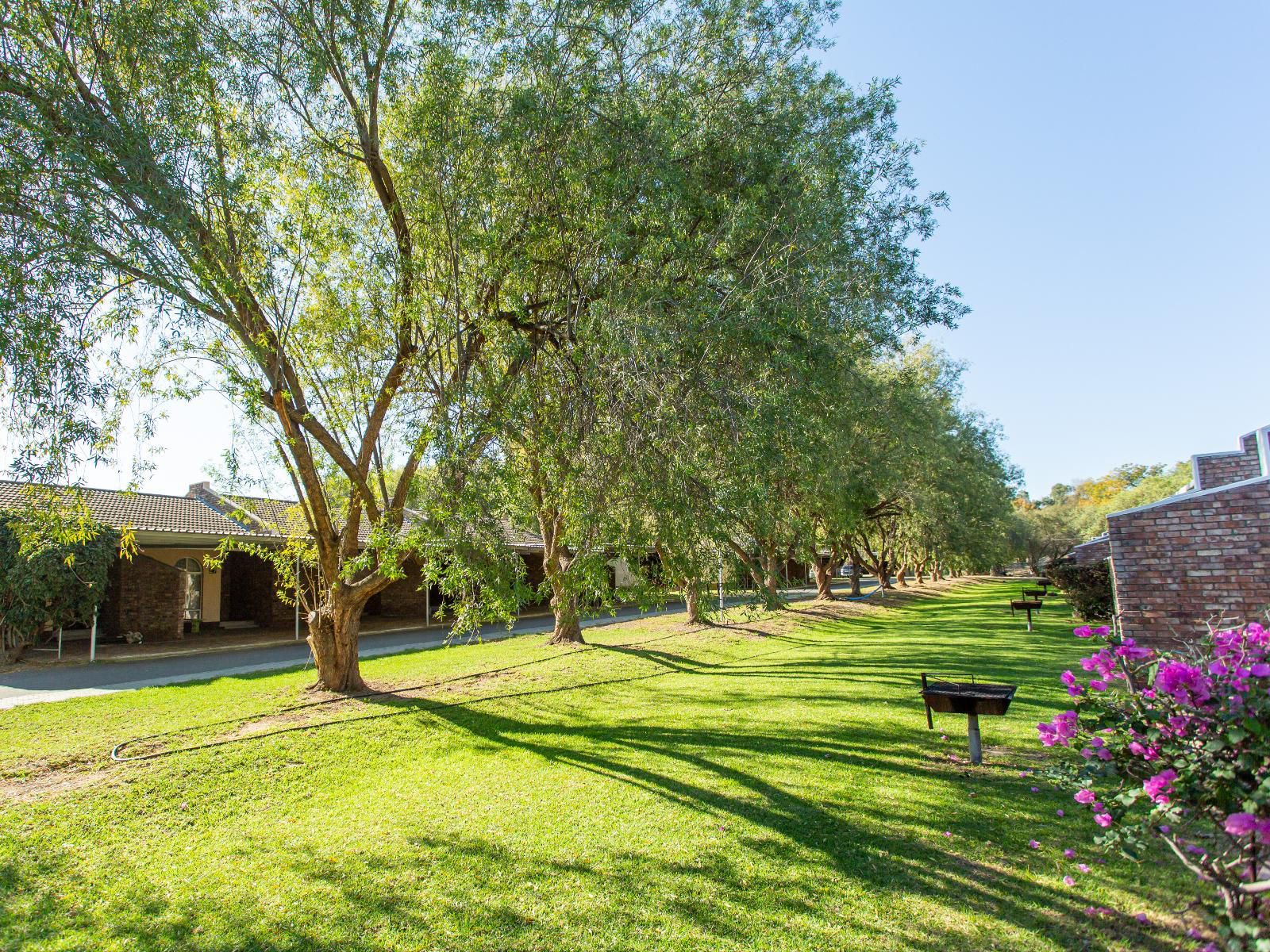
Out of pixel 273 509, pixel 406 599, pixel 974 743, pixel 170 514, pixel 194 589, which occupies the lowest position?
pixel 974 743

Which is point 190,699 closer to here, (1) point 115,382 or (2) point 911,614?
(1) point 115,382

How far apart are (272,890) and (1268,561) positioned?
11516 millimetres

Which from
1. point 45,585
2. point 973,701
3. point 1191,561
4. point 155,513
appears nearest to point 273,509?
point 45,585

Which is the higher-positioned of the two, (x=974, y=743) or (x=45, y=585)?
(x=45, y=585)

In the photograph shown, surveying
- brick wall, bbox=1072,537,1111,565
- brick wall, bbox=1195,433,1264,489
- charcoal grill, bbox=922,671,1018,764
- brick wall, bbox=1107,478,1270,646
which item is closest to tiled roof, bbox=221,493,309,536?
charcoal grill, bbox=922,671,1018,764

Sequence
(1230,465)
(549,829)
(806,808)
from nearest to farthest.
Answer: (549,829) → (806,808) → (1230,465)

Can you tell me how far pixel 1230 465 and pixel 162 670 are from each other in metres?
20.2

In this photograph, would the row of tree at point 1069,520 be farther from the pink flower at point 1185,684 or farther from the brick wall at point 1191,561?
the pink flower at point 1185,684

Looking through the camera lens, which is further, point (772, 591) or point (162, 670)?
point (162, 670)

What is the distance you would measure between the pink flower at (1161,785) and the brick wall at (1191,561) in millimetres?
7980

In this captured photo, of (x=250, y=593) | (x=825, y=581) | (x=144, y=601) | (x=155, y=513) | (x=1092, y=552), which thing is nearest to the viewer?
(x=144, y=601)

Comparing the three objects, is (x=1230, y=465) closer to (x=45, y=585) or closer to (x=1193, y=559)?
(x=1193, y=559)

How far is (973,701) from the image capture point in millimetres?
5926

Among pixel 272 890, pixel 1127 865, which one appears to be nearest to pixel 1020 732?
pixel 1127 865
